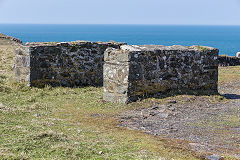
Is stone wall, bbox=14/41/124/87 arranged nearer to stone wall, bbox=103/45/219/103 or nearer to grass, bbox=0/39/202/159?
grass, bbox=0/39/202/159

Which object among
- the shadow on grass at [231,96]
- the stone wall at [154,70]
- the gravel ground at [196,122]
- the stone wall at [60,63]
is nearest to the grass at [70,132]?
the gravel ground at [196,122]

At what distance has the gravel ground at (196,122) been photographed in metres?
8.11

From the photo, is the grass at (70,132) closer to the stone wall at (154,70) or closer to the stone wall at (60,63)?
the stone wall at (154,70)

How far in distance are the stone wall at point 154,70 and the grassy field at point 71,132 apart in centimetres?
62

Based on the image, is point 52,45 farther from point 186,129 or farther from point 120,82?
point 186,129

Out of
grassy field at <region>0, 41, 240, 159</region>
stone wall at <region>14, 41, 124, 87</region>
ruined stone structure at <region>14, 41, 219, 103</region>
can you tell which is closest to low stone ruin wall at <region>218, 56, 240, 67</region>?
ruined stone structure at <region>14, 41, 219, 103</region>

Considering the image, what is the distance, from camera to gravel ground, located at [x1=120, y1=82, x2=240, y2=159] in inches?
319

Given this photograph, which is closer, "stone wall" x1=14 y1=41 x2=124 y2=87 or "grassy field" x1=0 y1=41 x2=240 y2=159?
"grassy field" x1=0 y1=41 x2=240 y2=159

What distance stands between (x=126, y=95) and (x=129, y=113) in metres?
1.36

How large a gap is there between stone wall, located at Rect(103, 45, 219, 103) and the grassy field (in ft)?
2.05

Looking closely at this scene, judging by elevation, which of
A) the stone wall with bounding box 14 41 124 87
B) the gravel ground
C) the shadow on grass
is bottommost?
the shadow on grass

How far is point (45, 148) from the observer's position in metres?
7.10

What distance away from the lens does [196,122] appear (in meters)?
10.2

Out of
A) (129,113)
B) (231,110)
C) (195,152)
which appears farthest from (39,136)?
(231,110)
